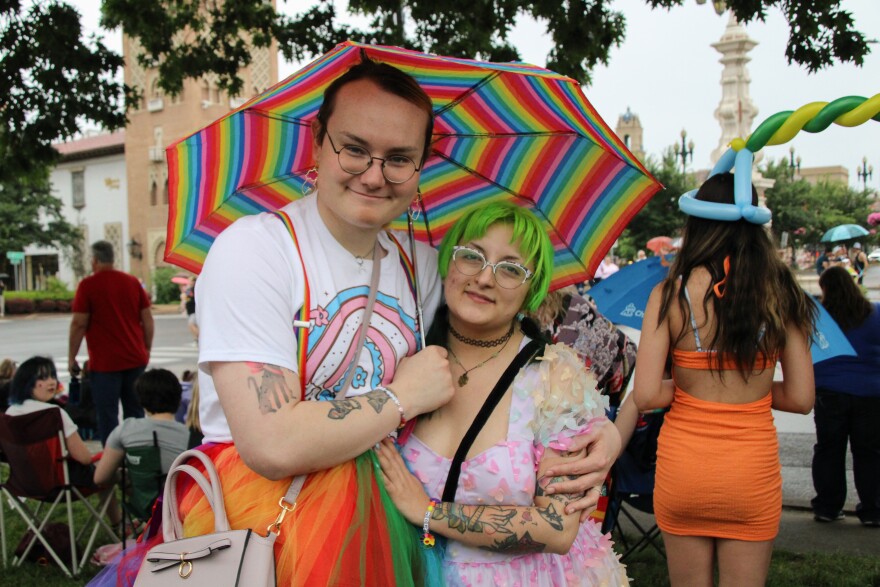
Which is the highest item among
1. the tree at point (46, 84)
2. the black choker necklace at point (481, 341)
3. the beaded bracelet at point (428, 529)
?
the tree at point (46, 84)

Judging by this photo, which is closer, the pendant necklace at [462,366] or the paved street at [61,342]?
the pendant necklace at [462,366]

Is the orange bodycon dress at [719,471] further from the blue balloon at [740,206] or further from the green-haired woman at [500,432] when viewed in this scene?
the green-haired woman at [500,432]

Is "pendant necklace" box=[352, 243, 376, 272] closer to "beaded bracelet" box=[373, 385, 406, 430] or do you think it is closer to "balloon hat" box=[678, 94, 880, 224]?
"beaded bracelet" box=[373, 385, 406, 430]

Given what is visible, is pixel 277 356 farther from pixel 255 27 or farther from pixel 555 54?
pixel 255 27

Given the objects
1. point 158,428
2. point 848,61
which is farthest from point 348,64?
point 848,61

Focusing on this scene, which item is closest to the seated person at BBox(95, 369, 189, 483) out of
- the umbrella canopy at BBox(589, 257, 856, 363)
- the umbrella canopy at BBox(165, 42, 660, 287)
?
the umbrella canopy at BBox(589, 257, 856, 363)

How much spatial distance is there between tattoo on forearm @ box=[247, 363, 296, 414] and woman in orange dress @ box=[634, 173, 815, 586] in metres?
1.97

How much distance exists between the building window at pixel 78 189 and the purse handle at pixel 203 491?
50321 mm

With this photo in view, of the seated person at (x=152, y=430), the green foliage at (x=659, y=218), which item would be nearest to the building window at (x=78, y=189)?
the green foliage at (x=659, y=218)

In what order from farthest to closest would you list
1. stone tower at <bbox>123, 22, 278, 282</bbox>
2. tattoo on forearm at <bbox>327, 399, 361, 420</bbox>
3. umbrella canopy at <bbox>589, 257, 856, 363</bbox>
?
stone tower at <bbox>123, 22, 278, 282</bbox> < umbrella canopy at <bbox>589, 257, 856, 363</bbox> < tattoo on forearm at <bbox>327, 399, 361, 420</bbox>

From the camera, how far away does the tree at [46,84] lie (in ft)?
20.2

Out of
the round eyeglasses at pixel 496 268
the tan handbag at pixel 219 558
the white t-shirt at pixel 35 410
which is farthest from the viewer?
the white t-shirt at pixel 35 410

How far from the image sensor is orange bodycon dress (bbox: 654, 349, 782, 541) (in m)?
3.10

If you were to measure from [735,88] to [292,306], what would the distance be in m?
28.3
